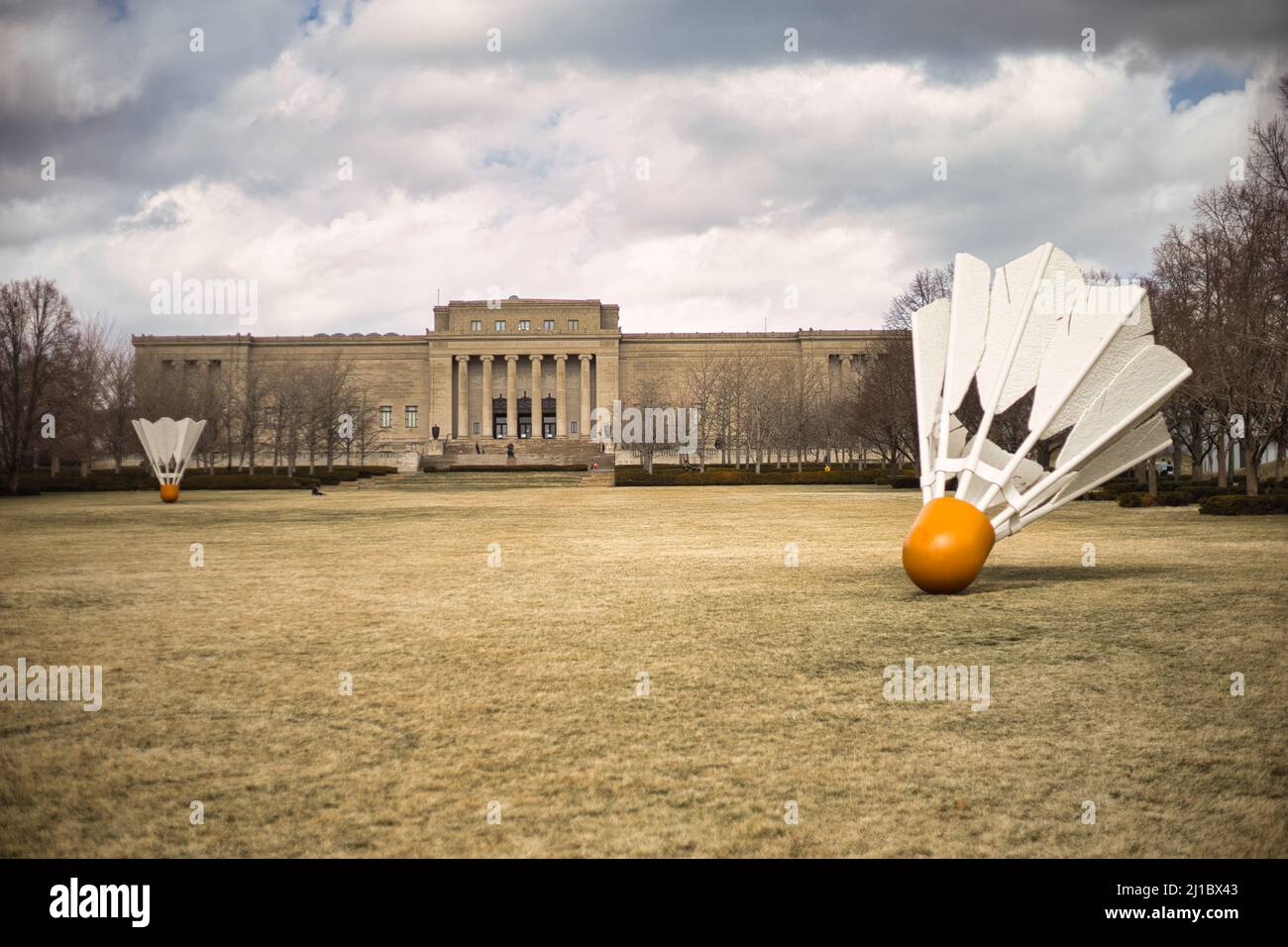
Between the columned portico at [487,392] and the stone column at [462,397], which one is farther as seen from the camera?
the stone column at [462,397]

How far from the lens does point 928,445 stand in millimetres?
10422

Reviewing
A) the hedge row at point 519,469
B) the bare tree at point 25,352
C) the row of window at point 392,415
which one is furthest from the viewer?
the row of window at point 392,415

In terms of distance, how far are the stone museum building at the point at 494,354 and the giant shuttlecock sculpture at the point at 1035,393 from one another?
70550 mm

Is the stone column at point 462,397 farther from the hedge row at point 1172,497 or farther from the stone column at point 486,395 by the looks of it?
the hedge row at point 1172,497

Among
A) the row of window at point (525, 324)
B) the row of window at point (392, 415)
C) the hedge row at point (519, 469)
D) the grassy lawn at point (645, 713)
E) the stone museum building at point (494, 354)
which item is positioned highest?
the row of window at point (525, 324)

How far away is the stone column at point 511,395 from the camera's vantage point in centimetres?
8319

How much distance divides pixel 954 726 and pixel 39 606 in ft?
28.1

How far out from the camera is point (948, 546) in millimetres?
9320

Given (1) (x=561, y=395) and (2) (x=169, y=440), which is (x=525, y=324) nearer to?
(1) (x=561, y=395)

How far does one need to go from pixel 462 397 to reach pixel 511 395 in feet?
13.6

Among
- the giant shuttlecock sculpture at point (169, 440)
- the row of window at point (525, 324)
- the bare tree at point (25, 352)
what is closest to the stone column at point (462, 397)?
the row of window at point (525, 324)

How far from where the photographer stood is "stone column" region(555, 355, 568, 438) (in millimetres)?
82812

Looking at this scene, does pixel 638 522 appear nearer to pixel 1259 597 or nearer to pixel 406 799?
pixel 1259 597
